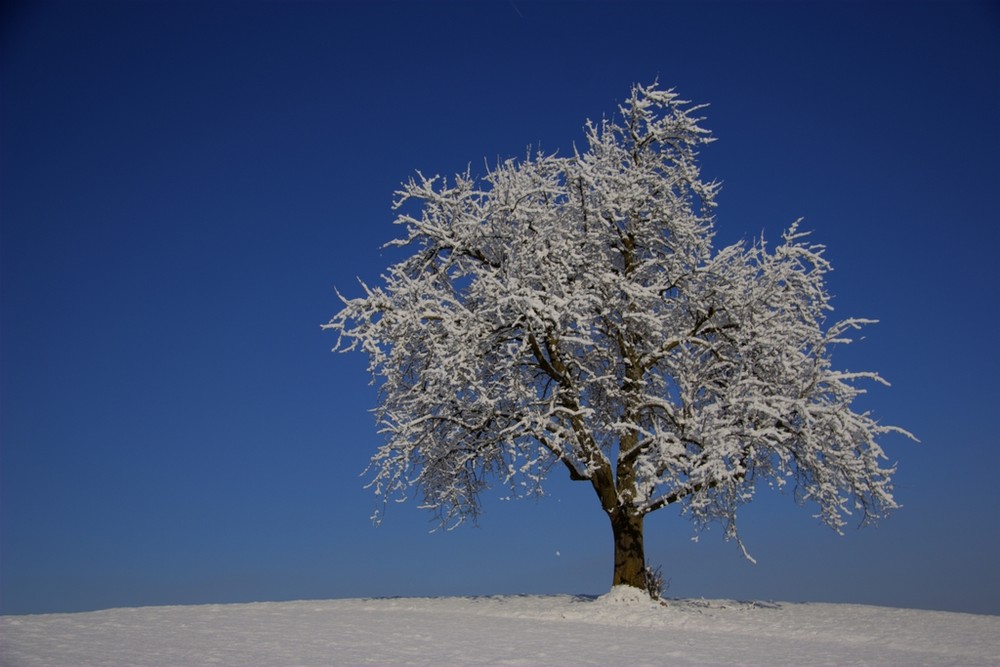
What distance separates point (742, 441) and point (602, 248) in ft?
18.3

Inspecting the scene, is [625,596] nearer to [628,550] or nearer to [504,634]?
[628,550]

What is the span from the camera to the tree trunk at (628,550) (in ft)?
63.5

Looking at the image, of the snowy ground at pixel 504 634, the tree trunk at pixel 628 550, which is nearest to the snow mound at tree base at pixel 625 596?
the snowy ground at pixel 504 634

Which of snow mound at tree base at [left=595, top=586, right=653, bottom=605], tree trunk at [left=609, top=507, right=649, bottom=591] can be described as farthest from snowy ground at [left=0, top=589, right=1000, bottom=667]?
tree trunk at [left=609, top=507, right=649, bottom=591]

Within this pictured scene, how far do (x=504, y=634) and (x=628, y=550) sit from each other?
5395mm

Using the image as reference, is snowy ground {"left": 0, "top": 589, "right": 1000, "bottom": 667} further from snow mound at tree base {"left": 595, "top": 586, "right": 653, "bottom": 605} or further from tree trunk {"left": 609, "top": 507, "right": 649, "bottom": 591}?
tree trunk {"left": 609, "top": 507, "right": 649, "bottom": 591}

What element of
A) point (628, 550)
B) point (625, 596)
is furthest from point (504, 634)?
point (628, 550)

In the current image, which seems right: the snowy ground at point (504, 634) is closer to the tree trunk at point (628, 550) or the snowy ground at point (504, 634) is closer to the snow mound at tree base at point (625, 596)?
the snow mound at tree base at point (625, 596)

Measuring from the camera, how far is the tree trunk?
19344 mm

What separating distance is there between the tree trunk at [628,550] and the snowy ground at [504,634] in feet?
2.28

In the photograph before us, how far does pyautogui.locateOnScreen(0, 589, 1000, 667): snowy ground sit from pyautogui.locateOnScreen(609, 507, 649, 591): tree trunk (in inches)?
27.3

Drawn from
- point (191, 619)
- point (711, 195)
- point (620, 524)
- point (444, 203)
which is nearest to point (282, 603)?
point (191, 619)

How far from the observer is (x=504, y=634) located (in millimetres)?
14820

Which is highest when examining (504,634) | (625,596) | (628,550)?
(628,550)
